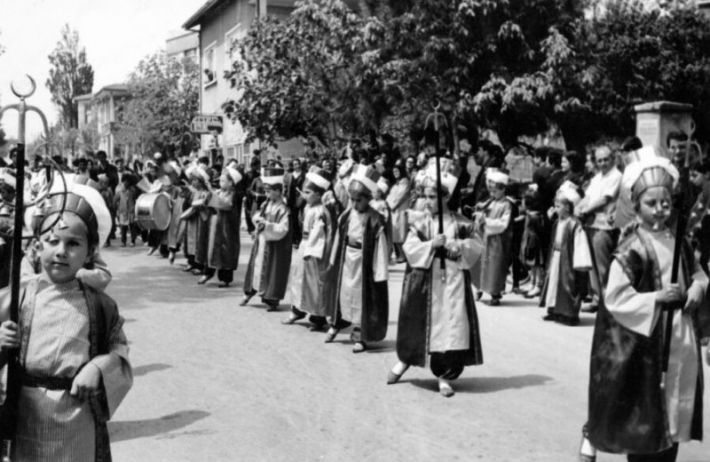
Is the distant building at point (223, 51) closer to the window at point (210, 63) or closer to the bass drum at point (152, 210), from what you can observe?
the window at point (210, 63)

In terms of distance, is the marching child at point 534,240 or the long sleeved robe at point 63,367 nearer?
the long sleeved robe at point 63,367

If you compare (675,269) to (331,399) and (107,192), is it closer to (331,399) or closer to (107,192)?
(331,399)

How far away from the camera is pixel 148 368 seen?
8.04m

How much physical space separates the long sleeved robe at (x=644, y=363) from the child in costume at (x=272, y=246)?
22.1 feet

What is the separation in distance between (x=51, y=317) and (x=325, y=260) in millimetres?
6623

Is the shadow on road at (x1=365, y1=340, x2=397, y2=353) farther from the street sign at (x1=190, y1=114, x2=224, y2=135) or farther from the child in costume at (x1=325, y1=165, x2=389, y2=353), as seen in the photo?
the street sign at (x1=190, y1=114, x2=224, y2=135)

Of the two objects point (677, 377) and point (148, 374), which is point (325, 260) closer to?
point (148, 374)

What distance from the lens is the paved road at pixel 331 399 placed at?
5.70 metres

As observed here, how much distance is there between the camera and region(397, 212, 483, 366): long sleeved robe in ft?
23.1

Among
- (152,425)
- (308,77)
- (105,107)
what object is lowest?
(152,425)

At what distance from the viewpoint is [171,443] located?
5836mm

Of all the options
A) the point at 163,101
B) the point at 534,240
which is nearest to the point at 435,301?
the point at 534,240

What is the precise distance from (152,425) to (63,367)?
2.99 metres

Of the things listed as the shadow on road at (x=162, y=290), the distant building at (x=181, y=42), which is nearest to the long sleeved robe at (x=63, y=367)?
the shadow on road at (x=162, y=290)
